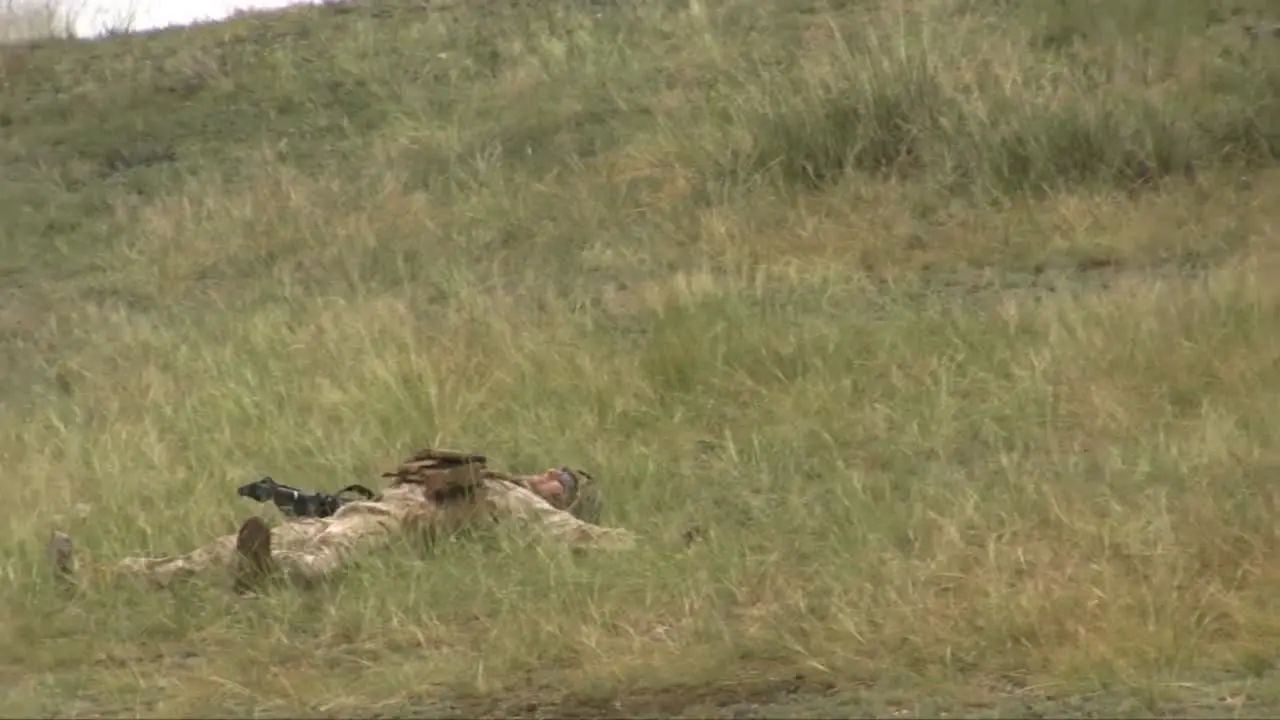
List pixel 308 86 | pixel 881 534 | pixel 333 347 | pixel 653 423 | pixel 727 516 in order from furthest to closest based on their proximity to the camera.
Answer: pixel 308 86 → pixel 333 347 → pixel 653 423 → pixel 727 516 → pixel 881 534

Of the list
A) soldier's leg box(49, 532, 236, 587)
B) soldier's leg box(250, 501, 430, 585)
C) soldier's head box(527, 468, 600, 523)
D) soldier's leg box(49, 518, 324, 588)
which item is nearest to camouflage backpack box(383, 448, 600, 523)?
soldier's head box(527, 468, 600, 523)

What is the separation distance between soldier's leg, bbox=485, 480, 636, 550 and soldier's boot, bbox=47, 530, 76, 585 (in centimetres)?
134

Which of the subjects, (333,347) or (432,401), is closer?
(432,401)

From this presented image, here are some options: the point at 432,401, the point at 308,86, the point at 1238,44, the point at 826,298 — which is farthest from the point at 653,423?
the point at 308,86

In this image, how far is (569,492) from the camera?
5.70 m

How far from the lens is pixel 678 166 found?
1043 centimetres

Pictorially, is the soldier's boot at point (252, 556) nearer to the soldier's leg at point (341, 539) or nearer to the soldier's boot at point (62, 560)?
the soldier's leg at point (341, 539)

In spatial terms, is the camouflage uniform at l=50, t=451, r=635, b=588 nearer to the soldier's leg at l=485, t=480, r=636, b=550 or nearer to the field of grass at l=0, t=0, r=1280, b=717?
the soldier's leg at l=485, t=480, r=636, b=550

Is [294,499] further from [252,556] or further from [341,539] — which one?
[252,556]

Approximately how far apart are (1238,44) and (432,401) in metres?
6.63

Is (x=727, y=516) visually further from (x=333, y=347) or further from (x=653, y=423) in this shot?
(x=333, y=347)

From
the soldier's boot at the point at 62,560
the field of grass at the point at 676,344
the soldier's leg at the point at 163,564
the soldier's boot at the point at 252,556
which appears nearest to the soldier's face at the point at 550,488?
the field of grass at the point at 676,344

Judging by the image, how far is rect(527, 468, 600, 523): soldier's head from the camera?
566 cm

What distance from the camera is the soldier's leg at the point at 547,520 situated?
17.4 feet
